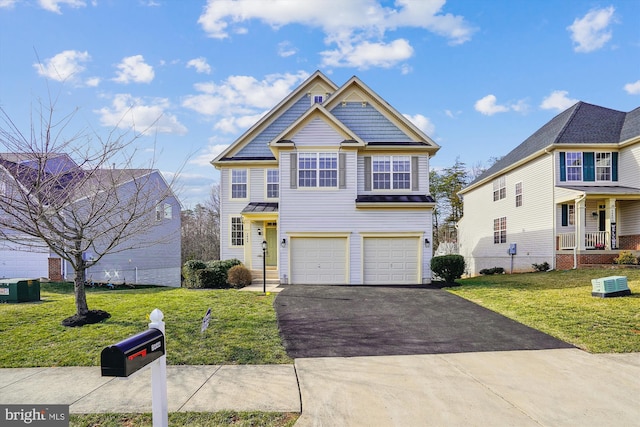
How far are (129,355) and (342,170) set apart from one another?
1326 cm

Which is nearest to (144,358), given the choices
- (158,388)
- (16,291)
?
(158,388)

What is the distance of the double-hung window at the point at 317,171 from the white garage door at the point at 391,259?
2.94 m

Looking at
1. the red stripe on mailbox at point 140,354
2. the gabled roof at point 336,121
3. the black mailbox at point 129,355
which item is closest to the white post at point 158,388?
the black mailbox at point 129,355

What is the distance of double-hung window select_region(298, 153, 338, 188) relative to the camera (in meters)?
15.6

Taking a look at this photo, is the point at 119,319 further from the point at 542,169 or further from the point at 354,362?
the point at 542,169

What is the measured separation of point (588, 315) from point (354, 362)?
632 centimetres

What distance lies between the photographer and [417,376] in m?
5.54

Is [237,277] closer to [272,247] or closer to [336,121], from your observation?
[272,247]

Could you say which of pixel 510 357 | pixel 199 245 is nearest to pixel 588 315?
pixel 510 357

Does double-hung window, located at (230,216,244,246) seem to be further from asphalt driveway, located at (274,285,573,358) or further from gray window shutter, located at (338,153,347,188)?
asphalt driveway, located at (274,285,573,358)

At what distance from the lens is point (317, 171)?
15.6 meters

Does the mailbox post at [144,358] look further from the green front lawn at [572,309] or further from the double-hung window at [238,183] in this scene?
the double-hung window at [238,183]

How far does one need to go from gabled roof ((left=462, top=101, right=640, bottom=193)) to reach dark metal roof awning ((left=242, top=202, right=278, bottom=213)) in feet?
45.5

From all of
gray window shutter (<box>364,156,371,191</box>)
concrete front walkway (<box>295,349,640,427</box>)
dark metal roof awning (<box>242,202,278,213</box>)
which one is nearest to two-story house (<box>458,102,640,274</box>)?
gray window shutter (<box>364,156,371,191</box>)
